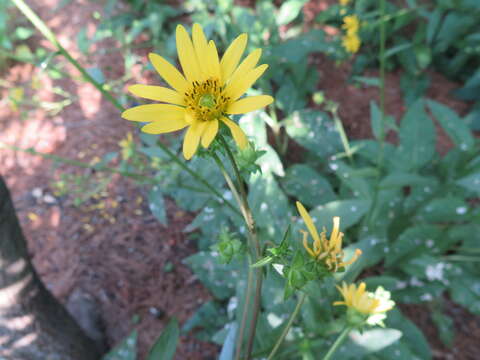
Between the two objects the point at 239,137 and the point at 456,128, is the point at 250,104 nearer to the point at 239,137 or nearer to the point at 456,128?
the point at 239,137

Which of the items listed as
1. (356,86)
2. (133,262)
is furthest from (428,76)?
(133,262)

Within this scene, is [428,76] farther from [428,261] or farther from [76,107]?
[76,107]

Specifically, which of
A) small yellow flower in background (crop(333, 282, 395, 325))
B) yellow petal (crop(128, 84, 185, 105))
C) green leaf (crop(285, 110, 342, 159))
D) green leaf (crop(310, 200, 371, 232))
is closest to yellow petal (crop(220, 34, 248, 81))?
yellow petal (crop(128, 84, 185, 105))

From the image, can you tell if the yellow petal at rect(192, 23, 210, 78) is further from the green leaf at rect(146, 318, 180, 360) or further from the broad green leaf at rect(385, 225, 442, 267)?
the broad green leaf at rect(385, 225, 442, 267)

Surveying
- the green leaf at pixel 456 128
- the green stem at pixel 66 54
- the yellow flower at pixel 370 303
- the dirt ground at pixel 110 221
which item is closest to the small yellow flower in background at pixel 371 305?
the yellow flower at pixel 370 303

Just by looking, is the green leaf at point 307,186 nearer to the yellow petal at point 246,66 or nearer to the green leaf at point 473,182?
the green leaf at point 473,182
